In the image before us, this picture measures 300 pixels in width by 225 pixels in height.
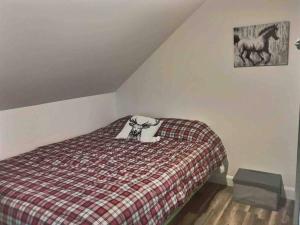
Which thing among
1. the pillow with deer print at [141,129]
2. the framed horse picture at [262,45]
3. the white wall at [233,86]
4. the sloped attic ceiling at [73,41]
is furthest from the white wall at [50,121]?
the framed horse picture at [262,45]

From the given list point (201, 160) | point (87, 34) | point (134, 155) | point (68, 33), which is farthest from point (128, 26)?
point (201, 160)

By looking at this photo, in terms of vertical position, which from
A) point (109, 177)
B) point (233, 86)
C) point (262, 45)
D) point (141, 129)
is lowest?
point (109, 177)

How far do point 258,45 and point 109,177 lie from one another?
188cm

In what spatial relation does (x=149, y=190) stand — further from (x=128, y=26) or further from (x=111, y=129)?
(x=111, y=129)

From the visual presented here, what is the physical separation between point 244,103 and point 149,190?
1543 millimetres

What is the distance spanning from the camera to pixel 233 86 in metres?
2.79

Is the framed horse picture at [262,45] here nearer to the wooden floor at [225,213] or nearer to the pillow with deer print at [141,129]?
the pillow with deer print at [141,129]

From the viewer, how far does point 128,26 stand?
2.27m

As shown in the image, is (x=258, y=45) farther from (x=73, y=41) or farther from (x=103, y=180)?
(x=103, y=180)

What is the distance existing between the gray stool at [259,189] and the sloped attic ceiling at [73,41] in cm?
171

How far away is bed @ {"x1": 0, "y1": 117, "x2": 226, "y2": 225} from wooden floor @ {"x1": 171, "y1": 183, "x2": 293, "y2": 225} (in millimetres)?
338

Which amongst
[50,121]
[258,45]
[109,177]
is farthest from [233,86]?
[50,121]

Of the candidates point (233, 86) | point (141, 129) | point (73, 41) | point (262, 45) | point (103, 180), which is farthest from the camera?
point (141, 129)

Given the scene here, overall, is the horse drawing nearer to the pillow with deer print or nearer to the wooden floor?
the pillow with deer print
